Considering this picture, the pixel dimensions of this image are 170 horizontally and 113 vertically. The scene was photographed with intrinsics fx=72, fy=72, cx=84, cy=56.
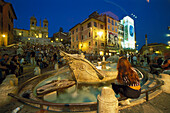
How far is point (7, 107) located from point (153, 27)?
19684 centimetres

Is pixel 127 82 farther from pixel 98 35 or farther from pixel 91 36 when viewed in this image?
pixel 98 35

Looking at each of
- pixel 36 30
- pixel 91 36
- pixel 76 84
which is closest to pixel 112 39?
pixel 91 36

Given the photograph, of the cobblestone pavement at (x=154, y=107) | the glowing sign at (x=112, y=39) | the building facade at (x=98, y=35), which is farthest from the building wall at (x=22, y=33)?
the cobblestone pavement at (x=154, y=107)

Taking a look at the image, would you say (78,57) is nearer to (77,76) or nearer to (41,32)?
(77,76)

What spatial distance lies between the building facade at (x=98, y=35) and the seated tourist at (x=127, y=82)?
24.3 metres

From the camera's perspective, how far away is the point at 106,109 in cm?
161

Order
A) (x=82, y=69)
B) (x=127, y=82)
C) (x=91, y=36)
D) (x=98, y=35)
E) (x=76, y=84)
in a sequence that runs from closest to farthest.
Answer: (x=127, y=82)
(x=82, y=69)
(x=76, y=84)
(x=91, y=36)
(x=98, y=35)

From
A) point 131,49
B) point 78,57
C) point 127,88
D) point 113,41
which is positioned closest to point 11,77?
point 78,57

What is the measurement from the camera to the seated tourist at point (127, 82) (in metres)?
2.09

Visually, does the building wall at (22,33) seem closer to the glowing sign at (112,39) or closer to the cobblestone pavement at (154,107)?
the glowing sign at (112,39)

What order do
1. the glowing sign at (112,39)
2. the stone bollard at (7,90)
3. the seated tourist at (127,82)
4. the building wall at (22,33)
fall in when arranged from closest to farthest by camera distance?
1. the seated tourist at (127,82)
2. the stone bollard at (7,90)
3. the glowing sign at (112,39)
4. the building wall at (22,33)

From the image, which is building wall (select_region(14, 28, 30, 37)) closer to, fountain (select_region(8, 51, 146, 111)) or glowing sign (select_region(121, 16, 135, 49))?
fountain (select_region(8, 51, 146, 111))

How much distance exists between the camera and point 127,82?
7.05 ft

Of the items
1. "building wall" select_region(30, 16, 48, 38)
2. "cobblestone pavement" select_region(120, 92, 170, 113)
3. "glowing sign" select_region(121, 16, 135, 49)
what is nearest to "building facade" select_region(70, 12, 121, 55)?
"glowing sign" select_region(121, 16, 135, 49)
